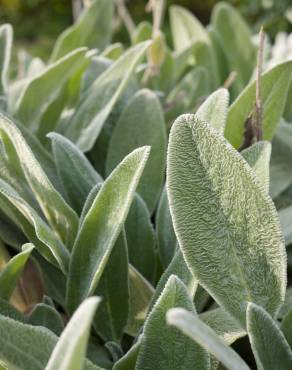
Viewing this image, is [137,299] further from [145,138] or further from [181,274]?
[145,138]

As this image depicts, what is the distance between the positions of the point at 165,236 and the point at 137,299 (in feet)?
0.28

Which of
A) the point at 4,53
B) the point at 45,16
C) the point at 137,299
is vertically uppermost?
the point at 4,53

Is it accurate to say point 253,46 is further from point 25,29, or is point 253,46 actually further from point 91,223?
point 25,29

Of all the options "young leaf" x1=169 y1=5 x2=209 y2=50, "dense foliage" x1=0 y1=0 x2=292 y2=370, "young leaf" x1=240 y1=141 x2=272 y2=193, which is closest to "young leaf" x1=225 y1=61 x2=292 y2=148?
"dense foliage" x1=0 y1=0 x2=292 y2=370

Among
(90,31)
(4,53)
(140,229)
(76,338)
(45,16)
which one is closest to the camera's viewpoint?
(76,338)

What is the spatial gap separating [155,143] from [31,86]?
21cm

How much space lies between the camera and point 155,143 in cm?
85

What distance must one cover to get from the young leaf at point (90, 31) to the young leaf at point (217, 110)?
0.54m

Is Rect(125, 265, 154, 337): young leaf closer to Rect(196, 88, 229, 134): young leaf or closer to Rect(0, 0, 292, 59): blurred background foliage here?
Rect(196, 88, 229, 134): young leaf

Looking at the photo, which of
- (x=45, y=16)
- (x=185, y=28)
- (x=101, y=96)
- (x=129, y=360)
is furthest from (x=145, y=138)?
(x=45, y=16)

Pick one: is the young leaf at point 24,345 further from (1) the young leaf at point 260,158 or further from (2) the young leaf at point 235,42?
(2) the young leaf at point 235,42

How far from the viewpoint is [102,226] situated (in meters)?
0.63

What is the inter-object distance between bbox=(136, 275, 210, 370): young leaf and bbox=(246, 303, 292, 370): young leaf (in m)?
0.04

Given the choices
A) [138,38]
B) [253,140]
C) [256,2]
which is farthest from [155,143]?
[256,2]
